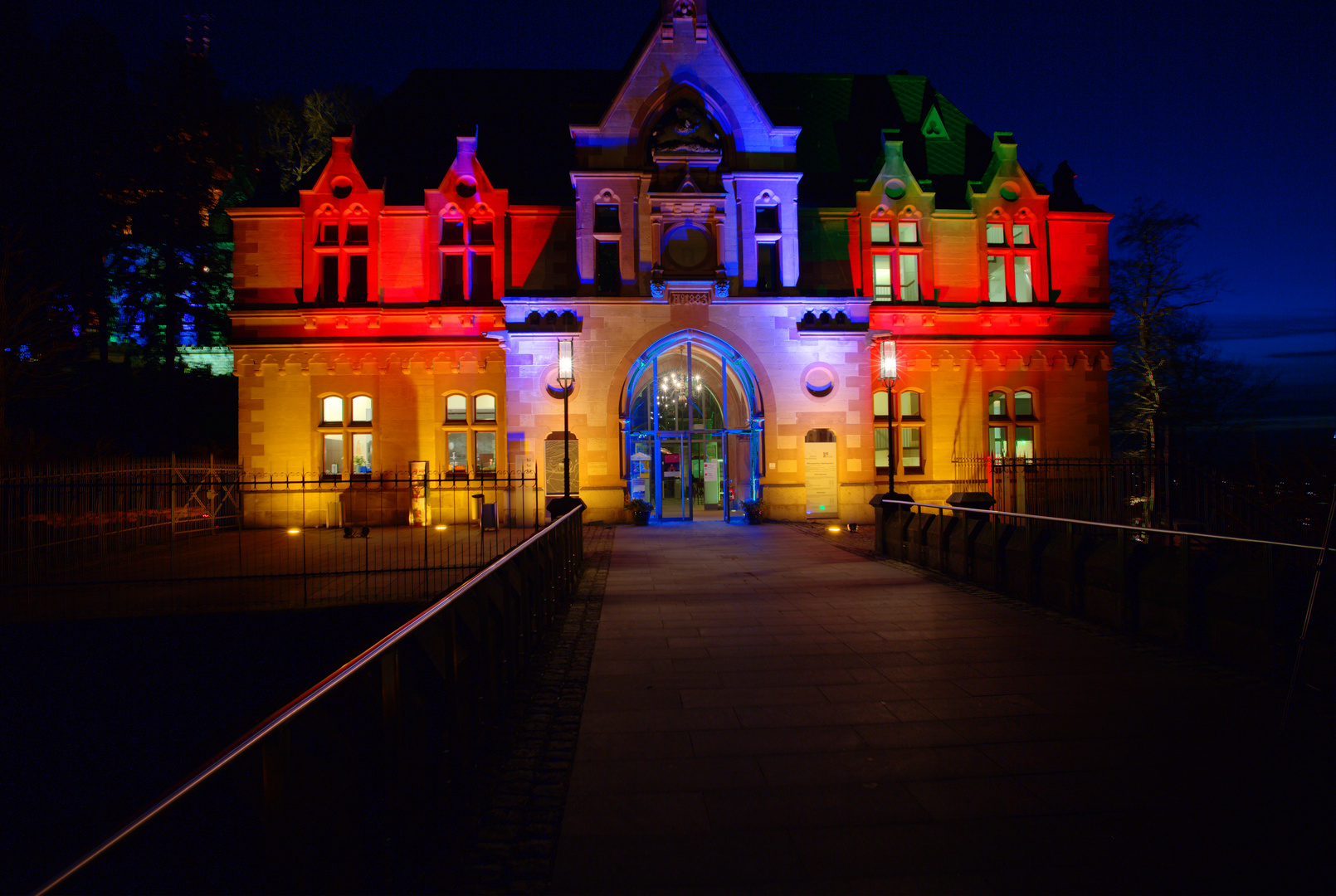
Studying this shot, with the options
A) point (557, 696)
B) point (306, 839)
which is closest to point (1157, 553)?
point (557, 696)

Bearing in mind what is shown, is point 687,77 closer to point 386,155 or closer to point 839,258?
point 839,258

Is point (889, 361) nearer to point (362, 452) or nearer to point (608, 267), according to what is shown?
point (608, 267)

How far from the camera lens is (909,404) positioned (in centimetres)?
2475

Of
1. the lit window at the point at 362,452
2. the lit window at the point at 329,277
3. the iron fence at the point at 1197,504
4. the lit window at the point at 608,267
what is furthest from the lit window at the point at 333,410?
the iron fence at the point at 1197,504

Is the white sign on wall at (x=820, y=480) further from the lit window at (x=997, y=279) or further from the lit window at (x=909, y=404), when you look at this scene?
the lit window at (x=997, y=279)

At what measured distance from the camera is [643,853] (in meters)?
3.58

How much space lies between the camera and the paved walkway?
11.2 ft

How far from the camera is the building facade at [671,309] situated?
870 inches

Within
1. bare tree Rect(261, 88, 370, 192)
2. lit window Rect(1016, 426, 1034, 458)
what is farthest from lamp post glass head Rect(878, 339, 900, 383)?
bare tree Rect(261, 88, 370, 192)

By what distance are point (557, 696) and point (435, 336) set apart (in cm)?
1892

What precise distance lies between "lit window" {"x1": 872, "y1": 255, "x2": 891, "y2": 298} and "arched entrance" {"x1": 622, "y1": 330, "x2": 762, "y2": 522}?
222 inches

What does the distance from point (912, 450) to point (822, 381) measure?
4.48 m

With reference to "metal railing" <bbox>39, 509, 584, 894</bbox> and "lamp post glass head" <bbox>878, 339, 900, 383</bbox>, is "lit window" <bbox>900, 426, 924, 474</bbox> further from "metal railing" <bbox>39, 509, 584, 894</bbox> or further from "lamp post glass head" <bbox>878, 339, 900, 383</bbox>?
"metal railing" <bbox>39, 509, 584, 894</bbox>

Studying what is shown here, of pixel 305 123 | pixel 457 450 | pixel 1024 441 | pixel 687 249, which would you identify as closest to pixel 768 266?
pixel 687 249
